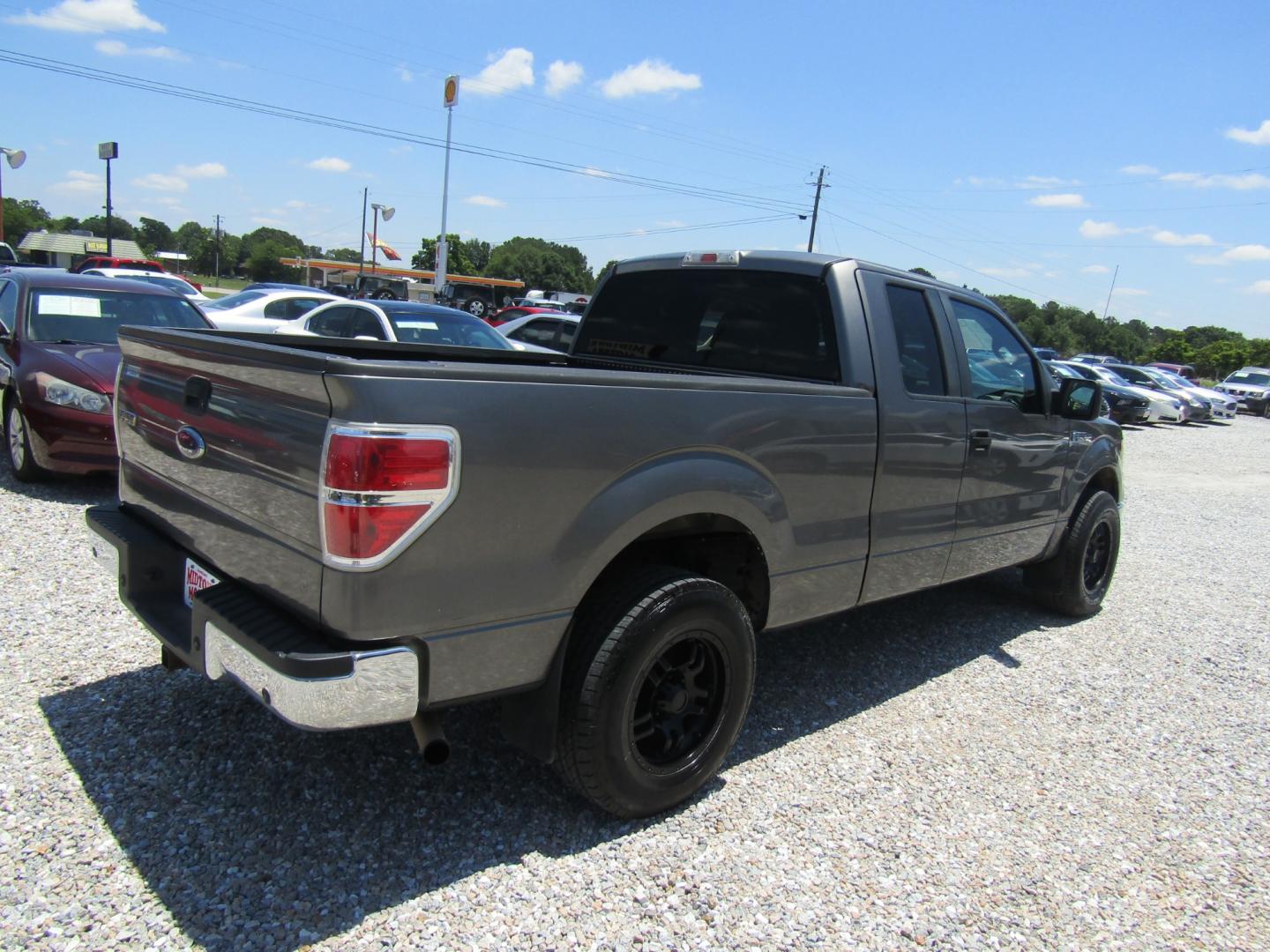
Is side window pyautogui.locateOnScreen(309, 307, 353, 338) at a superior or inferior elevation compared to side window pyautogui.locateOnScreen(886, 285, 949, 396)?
inferior

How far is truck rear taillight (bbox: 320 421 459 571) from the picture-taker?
2072 millimetres

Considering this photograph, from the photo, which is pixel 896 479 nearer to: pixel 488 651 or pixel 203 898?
pixel 488 651

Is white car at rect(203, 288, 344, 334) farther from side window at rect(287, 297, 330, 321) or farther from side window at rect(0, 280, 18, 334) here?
side window at rect(0, 280, 18, 334)

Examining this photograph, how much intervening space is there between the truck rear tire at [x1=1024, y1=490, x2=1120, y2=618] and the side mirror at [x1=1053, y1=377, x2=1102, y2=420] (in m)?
0.77

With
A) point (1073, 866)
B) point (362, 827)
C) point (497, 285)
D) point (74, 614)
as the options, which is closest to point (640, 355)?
point (362, 827)

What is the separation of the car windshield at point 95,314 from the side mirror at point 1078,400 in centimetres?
669

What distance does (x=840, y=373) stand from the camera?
11.6ft

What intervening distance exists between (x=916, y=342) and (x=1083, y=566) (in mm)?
2498

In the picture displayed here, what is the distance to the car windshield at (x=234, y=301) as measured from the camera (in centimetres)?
1422

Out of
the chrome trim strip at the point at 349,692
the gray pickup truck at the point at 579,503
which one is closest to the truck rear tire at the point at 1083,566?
the gray pickup truck at the point at 579,503

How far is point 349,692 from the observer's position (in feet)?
7.00

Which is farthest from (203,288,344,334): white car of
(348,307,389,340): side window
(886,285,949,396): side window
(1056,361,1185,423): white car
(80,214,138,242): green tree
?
(80,214,138,242): green tree

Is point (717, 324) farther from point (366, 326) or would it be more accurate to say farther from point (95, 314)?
point (366, 326)

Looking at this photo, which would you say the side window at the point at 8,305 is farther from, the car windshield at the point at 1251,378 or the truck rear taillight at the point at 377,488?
the car windshield at the point at 1251,378
